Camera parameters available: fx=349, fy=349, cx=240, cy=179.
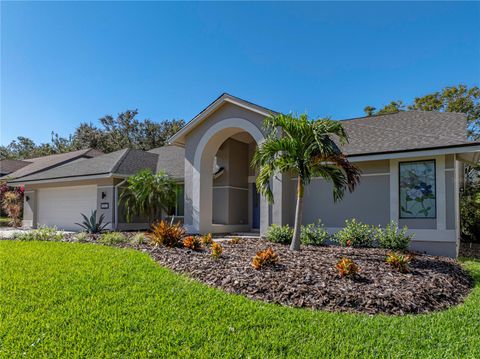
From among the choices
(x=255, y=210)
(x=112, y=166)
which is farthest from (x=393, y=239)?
(x=112, y=166)

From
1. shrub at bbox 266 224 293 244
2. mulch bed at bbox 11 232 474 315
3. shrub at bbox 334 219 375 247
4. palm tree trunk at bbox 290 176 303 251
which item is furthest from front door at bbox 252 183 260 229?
mulch bed at bbox 11 232 474 315

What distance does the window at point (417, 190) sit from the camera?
11.4m

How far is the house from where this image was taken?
11.3 metres

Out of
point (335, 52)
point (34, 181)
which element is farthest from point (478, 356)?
point (34, 181)

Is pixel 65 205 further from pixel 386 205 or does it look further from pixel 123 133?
pixel 123 133

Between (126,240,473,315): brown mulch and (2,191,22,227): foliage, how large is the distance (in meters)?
Answer: 19.5

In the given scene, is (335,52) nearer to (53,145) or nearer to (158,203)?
(158,203)

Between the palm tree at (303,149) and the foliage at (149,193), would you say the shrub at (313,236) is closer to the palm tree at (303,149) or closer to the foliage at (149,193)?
the palm tree at (303,149)

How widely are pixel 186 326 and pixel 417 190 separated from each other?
9.74 m

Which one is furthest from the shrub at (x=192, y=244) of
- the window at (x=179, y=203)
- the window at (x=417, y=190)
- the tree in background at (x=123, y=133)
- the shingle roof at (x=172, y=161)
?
the tree in background at (x=123, y=133)

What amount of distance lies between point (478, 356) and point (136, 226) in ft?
55.8

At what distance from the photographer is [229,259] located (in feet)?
27.2

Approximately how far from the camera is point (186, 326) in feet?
15.5

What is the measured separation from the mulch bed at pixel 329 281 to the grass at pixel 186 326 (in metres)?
0.35
